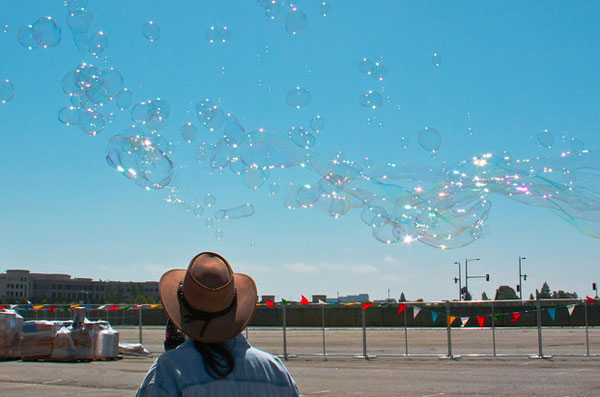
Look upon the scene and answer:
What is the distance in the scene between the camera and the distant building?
382 feet

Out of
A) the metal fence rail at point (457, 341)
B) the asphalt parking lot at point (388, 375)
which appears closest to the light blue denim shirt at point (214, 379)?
the asphalt parking lot at point (388, 375)

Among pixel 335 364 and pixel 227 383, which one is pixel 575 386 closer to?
pixel 335 364

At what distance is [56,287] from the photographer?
12281 centimetres

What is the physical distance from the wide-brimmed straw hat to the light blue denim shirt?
79 mm

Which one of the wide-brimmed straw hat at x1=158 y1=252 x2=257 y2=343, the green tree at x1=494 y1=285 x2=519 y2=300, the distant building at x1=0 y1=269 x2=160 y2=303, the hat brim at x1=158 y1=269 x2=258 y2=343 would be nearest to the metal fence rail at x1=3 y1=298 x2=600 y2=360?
the hat brim at x1=158 y1=269 x2=258 y2=343

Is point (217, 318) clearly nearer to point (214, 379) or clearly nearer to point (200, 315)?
point (200, 315)

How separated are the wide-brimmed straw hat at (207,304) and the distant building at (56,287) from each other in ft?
366

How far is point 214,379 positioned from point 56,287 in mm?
128136

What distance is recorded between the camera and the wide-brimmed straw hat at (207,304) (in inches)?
106

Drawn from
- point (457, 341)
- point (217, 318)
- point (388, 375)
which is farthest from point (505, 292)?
point (217, 318)

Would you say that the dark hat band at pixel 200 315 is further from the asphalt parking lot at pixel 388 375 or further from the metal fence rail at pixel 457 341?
the metal fence rail at pixel 457 341

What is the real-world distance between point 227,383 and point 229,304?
0.30 meters

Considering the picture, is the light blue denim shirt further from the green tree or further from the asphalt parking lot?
the green tree

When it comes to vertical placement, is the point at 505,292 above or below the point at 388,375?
above
